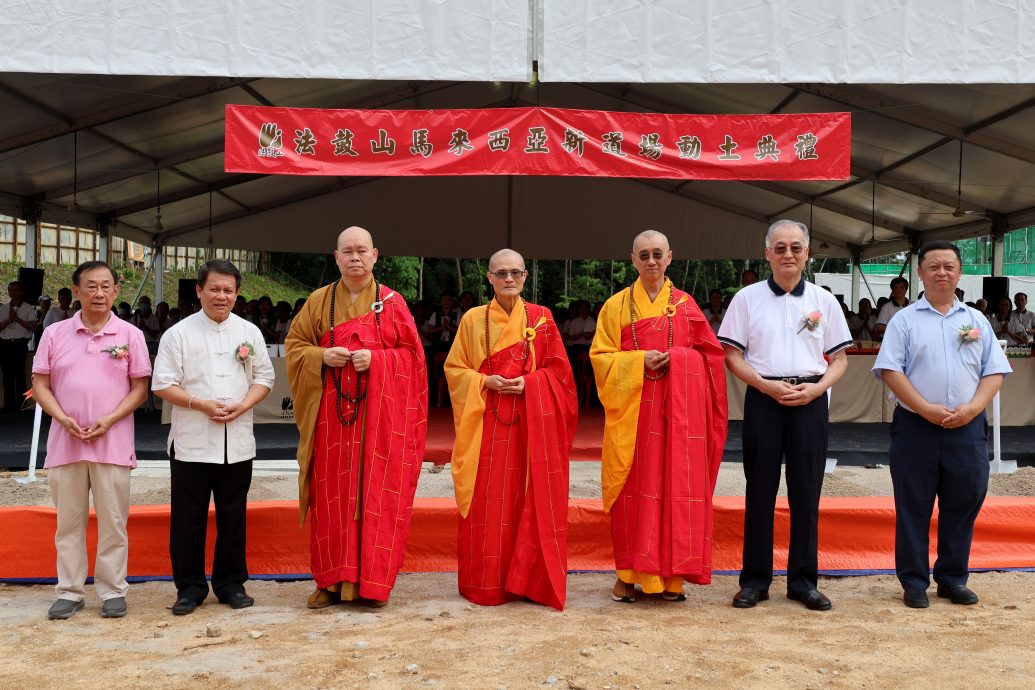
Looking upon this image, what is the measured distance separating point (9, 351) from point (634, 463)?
813cm

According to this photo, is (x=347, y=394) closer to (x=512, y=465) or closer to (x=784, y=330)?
(x=512, y=465)

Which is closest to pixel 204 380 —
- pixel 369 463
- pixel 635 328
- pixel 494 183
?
pixel 369 463

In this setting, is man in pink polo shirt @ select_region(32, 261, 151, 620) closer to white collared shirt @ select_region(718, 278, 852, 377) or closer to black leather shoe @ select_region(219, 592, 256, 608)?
black leather shoe @ select_region(219, 592, 256, 608)

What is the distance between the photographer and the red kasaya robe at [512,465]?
362 centimetres

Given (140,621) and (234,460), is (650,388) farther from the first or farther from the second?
(140,621)

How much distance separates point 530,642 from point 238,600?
122 cm

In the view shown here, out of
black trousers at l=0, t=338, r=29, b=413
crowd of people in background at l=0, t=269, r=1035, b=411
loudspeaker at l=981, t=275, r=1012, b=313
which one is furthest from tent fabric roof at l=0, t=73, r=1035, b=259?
black trousers at l=0, t=338, r=29, b=413

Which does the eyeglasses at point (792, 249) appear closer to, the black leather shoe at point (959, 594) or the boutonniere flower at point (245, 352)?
the black leather shoe at point (959, 594)

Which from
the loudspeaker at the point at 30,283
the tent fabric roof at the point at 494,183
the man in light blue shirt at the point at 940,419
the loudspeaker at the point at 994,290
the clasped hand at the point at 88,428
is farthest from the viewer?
the loudspeaker at the point at 994,290

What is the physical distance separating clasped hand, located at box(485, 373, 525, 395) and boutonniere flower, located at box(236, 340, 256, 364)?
948mm

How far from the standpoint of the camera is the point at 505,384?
11.8 feet

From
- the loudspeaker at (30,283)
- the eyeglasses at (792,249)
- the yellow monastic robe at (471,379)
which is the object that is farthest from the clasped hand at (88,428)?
the loudspeaker at (30,283)

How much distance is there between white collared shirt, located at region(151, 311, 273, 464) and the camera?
348 centimetres

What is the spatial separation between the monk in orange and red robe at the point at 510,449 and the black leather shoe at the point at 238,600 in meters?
0.85
